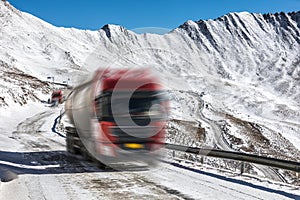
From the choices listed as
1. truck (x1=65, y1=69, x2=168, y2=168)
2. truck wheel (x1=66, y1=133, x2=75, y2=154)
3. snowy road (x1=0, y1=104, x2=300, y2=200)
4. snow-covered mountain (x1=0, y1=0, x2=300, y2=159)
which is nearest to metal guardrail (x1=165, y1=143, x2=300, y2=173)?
snowy road (x1=0, y1=104, x2=300, y2=200)

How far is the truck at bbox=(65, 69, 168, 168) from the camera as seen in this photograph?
1022 cm

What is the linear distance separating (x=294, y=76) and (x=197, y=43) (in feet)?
183

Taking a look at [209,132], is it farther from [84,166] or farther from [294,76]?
[294,76]

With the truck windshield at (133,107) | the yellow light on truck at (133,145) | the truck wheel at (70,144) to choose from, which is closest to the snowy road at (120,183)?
the yellow light on truck at (133,145)

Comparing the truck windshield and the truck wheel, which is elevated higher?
the truck windshield

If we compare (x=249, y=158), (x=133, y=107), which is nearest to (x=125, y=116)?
(x=133, y=107)

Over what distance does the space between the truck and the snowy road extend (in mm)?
646

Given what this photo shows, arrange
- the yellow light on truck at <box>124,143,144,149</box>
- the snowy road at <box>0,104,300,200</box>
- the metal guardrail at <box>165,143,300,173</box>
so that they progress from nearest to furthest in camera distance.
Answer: the snowy road at <box>0,104,300,200</box> < the metal guardrail at <box>165,143,300,173</box> < the yellow light on truck at <box>124,143,144,149</box>

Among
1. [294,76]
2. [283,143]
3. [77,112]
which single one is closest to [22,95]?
[283,143]

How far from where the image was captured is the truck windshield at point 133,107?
10.4 metres

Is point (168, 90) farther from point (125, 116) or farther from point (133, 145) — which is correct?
point (133, 145)

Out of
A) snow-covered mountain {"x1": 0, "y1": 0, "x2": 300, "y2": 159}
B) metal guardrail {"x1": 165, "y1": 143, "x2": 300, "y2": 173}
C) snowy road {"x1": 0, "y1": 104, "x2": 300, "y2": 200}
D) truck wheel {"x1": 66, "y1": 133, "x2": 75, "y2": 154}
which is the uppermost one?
snow-covered mountain {"x1": 0, "y1": 0, "x2": 300, "y2": 159}

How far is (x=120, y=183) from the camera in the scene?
9352mm

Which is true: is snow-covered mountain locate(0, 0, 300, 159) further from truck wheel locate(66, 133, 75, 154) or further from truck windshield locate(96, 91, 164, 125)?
truck windshield locate(96, 91, 164, 125)
